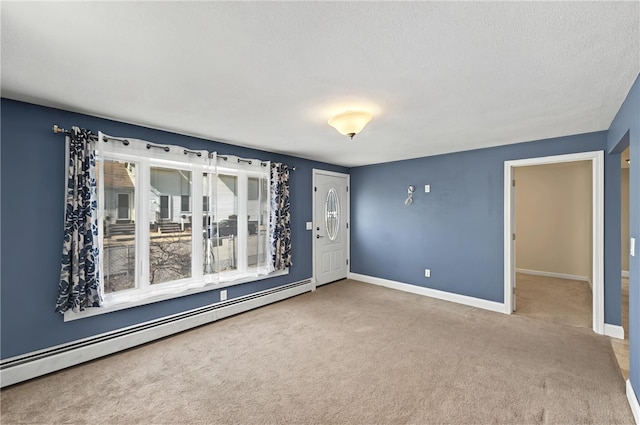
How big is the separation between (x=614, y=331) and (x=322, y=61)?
14.2 feet

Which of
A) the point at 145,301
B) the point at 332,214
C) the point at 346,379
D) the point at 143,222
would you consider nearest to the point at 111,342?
the point at 145,301

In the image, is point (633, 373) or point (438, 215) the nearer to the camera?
point (633, 373)

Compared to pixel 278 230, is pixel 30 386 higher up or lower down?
lower down

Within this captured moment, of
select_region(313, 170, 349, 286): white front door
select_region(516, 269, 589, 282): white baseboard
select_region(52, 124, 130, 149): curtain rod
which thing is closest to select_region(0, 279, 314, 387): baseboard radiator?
select_region(313, 170, 349, 286): white front door

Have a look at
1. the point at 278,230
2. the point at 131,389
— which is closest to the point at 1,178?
the point at 131,389

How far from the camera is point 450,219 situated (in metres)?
4.61

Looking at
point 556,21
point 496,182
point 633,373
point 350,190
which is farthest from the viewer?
point 350,190

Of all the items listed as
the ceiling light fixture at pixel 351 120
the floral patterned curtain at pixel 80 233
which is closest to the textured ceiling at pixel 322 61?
the ceiling light fixture at pixel 351 120

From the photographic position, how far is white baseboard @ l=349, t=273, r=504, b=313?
4.14m

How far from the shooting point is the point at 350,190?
19.8ft

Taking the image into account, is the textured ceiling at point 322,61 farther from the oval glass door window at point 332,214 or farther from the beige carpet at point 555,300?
the oval glass door window at point 332,214

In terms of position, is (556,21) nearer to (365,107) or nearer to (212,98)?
(365,107)

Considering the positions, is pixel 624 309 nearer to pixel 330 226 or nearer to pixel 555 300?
pixel 555 300

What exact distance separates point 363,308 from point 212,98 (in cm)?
336
